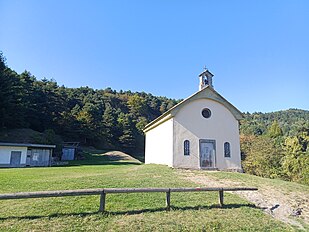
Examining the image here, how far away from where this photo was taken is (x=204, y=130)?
60.9ft

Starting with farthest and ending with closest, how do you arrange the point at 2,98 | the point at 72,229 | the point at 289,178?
the point at 2,98 < the point at 289,178 < the point at 72,229

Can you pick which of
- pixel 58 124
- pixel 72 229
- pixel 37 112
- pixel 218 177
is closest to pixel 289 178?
pixel 218 177

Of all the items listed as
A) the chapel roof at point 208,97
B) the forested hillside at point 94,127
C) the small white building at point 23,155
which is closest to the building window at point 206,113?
the chapel roof at point 208,97

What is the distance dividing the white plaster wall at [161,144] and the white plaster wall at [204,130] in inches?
30.1

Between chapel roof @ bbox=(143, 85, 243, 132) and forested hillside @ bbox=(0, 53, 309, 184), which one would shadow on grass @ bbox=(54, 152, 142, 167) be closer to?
forested hillside @ bbox=(0, 53, 309, 184)

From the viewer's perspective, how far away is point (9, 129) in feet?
136

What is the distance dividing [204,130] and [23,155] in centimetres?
2204

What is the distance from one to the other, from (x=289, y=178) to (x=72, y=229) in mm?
32250

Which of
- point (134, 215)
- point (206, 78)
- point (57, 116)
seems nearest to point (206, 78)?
point (206, 78)

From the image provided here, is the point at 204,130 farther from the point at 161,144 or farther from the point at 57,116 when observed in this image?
the point at 57,116

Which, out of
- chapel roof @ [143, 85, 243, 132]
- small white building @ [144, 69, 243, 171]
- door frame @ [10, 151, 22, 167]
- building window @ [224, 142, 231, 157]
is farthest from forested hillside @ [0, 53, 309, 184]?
chapel roof @ [143, 85, 243, 132]

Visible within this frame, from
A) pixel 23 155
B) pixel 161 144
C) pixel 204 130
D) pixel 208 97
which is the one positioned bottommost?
pixel 23 155

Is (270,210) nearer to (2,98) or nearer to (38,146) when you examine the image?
(38,146)

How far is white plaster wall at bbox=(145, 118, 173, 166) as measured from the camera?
18.6m
